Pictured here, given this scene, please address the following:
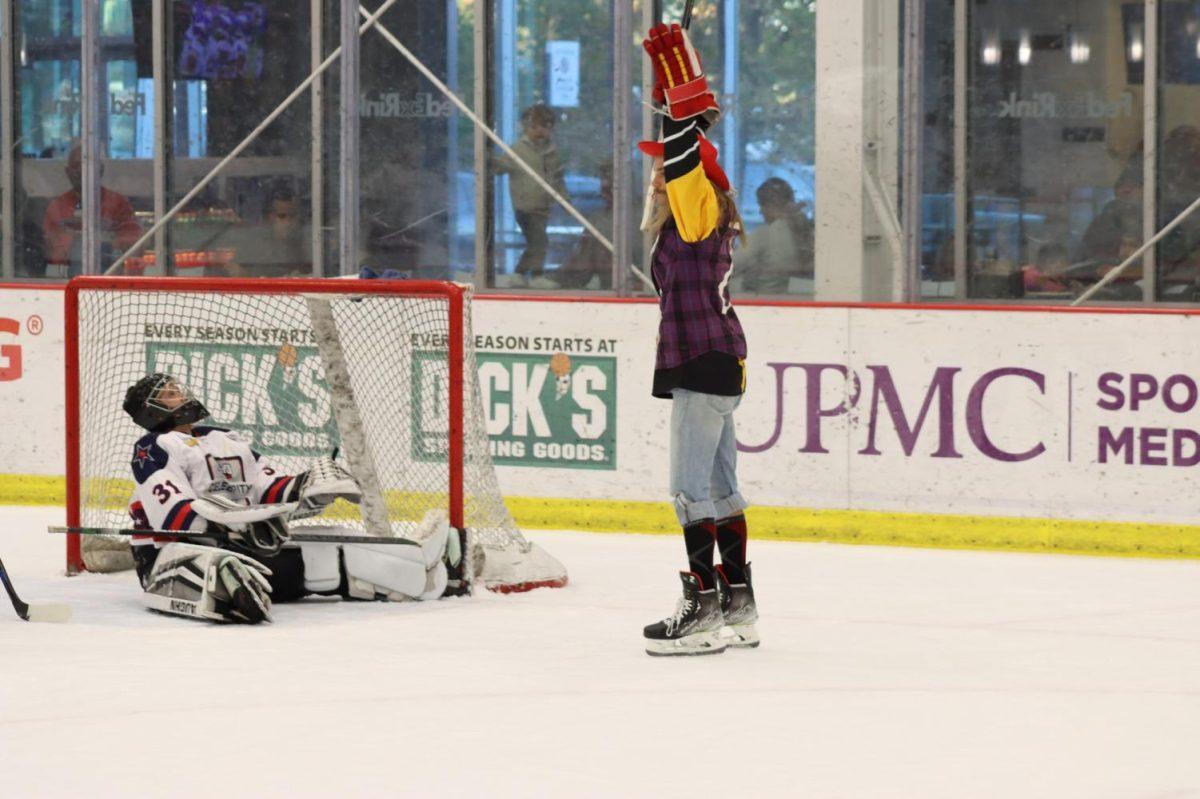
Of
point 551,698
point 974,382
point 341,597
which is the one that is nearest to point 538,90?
point 974,382

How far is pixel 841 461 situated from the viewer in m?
8.34

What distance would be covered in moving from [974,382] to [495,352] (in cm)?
207

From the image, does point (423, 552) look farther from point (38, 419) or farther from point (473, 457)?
point (38, 419)

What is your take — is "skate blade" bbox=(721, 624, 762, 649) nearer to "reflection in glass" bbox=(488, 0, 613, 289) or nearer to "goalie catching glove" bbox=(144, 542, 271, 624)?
"goalie catching glove" bbox=(144, 542, 271, 624)

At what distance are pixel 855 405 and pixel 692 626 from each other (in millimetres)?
2727

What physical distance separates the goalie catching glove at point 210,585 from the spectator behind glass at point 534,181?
4.93 meters

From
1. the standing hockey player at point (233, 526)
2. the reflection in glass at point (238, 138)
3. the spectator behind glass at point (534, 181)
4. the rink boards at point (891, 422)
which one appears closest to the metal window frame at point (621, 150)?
the spectator behind glass at point (534, 181)

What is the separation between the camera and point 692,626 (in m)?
5.78

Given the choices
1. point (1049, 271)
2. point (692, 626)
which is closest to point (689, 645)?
point (692, 626)

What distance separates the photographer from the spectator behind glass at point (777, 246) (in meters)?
10.8

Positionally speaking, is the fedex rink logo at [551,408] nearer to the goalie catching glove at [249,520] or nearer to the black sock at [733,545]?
the goalie catching glove at [249,520]

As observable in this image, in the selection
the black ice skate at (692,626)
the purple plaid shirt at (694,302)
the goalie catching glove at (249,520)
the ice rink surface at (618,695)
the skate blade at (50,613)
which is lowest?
the ice rink surface at (618,695)

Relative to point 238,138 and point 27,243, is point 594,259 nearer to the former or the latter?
point 238,138

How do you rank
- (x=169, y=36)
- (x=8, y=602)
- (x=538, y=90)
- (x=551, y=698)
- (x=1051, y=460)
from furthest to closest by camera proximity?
(x=169, y=36) → (x=538, y=90) → (x=1051, y=460) → (x=8, y=602) → (x=551, y=698)
